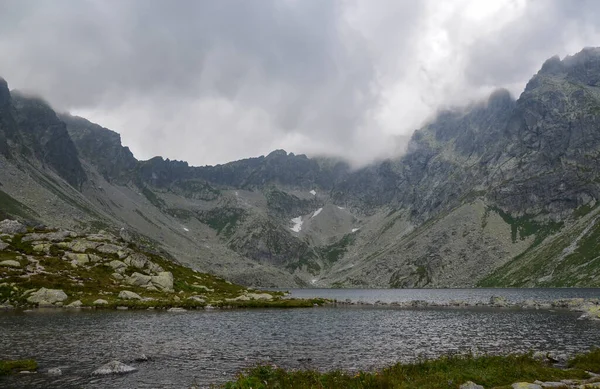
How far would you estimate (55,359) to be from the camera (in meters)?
35.2

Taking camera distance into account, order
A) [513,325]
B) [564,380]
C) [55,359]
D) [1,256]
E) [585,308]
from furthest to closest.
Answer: [1,256]
[585,308]
[513,325]
[55,359]
[564,380]

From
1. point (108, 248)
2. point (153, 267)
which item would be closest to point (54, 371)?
point (153, 267)

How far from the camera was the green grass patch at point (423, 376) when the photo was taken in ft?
76.7

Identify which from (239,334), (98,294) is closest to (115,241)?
(98,294)

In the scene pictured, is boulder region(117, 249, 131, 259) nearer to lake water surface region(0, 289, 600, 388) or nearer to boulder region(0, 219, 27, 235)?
boulder region(0, 219, 27, 235)

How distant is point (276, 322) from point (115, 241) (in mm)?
74791

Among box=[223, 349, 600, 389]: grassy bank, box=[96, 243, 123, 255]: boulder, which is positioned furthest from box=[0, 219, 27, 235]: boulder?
box=[223, 349, 600, 389]: grassy bank

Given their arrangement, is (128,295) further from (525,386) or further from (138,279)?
(525,386)

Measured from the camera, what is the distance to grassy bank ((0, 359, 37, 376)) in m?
29.7

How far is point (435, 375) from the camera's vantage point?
25.9 meters

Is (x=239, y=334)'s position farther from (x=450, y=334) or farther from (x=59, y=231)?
(x=59, y=231)

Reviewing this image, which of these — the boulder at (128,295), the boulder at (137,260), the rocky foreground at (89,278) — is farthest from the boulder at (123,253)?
the boulder at (128,295)

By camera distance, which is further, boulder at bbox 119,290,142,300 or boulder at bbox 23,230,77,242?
boulder at bbox 23,230,77,242

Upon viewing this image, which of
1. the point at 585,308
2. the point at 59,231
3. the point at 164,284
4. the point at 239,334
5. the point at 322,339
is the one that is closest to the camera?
the point at 322,339
